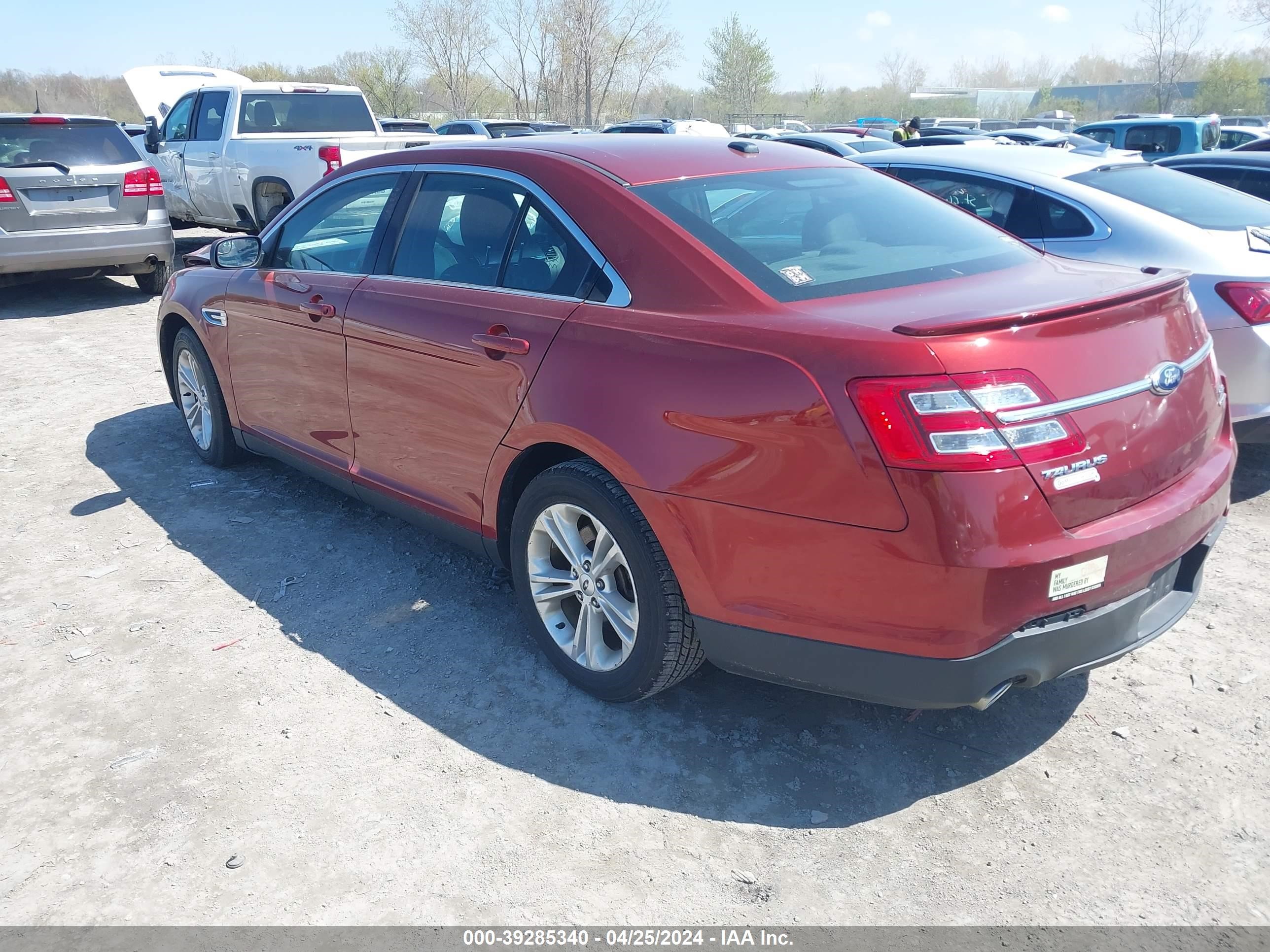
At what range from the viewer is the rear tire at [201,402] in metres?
5.27

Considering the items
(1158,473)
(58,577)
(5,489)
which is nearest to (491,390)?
(1158,473)

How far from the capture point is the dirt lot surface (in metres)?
2.50

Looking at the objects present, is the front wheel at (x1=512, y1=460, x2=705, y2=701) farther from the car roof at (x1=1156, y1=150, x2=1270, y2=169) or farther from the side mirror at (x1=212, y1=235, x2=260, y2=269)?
the car roof at (x1=1156, y1=150, x2=1270, y2=169)

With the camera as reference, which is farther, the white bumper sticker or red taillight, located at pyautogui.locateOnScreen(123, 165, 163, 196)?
red taillight, located at pyautogui.locateOnScreen(123, 165, 163, 196)

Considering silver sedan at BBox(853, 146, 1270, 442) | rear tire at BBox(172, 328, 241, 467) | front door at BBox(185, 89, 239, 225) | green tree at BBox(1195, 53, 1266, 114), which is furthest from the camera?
green tree at BBox(1195, 53, 1266, 114)

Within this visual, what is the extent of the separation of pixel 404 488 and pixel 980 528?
235cm

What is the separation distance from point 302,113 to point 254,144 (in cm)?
93

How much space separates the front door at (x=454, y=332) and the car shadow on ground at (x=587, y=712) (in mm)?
450

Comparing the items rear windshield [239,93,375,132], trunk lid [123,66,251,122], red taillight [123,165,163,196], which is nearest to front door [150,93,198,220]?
rear windshield [239,93,375,132]

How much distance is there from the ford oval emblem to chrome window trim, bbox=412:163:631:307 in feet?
4.83

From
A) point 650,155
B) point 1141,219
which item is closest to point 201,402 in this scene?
point 650,155

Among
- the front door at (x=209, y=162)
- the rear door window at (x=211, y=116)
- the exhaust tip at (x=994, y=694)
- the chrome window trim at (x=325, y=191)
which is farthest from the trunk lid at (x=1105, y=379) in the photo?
the rear door window at (x=211, y=116)

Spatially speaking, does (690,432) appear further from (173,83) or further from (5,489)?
(173,83)

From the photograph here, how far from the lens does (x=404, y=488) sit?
3947mm
